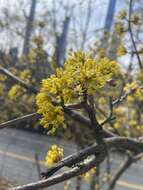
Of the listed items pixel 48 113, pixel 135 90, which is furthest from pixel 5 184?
pixel 48 113

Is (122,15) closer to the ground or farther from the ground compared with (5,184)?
farther from the ground

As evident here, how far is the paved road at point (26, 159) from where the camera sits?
10.2 m

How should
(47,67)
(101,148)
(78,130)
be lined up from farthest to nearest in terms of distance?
(78,130), (47,67), (101,148)

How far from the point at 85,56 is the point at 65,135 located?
5.88m

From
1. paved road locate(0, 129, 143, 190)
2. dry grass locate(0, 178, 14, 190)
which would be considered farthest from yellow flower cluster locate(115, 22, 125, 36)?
dry grass locate(0, 178, 14, 190)

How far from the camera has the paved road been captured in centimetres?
1024

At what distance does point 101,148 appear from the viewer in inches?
83.4

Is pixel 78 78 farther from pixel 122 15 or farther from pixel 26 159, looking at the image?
pixel 26 159

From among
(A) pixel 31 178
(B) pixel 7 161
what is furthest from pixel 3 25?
(B) pixel 7 161

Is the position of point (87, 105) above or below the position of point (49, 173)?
above

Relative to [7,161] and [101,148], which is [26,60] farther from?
[101,148]

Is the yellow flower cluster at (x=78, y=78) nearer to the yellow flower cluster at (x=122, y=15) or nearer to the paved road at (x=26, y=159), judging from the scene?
the yellow flower cluster at (x=122, y=15)

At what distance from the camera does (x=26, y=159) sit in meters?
13.2

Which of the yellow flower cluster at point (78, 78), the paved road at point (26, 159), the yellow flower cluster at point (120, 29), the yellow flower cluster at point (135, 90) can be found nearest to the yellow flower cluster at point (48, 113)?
the yellow flower cluster at point (78, 78)
